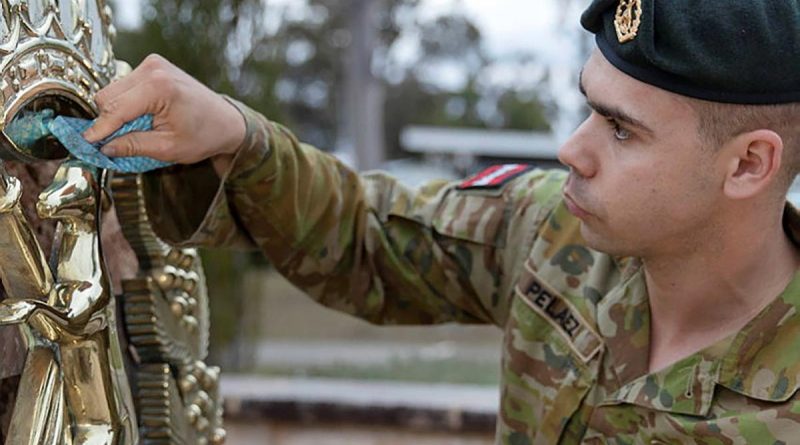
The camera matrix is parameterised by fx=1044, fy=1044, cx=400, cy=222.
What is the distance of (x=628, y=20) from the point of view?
3.45ft

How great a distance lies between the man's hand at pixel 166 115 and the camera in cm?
87

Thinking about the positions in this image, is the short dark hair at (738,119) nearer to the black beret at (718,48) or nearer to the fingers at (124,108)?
the black beret at (718,48)

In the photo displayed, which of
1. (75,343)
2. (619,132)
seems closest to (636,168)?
(619,132)

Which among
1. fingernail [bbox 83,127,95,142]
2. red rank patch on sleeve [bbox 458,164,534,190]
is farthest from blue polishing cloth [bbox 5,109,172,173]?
red rank patch on sleeve [bbox 458,164,534,190]

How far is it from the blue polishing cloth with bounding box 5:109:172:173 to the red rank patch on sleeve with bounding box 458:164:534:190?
0.53 meters

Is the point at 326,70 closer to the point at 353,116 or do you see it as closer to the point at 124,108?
the point at 353,116

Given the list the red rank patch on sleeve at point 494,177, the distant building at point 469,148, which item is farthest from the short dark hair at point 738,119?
the distant building at point 469,148

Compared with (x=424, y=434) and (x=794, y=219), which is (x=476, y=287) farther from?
(x=424, y=434)

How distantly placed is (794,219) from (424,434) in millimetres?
1747

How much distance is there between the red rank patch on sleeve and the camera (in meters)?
1.36

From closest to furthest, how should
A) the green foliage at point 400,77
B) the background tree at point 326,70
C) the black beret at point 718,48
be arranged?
the black beret at point 718,48, the background tree at point 326,70, the green foliage at point 400,77

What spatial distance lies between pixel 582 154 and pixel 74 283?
53 centimetres

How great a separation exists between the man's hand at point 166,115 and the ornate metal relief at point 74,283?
24 mm

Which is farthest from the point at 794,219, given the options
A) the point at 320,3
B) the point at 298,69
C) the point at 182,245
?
the point at 298,69
